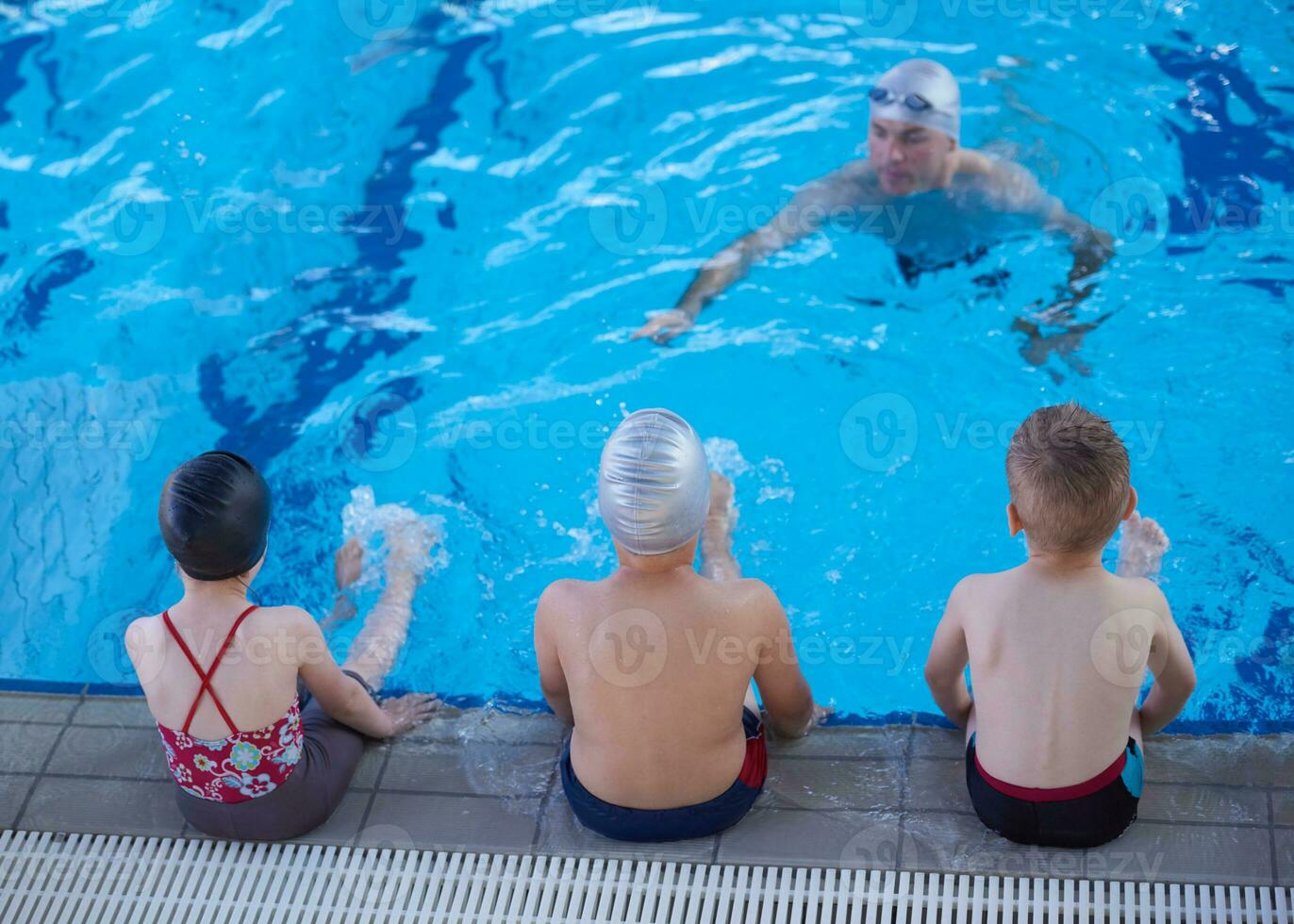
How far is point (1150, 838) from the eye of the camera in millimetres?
3000

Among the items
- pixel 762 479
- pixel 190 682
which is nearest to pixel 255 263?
pixel 762 479

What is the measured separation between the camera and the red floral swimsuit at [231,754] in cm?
302

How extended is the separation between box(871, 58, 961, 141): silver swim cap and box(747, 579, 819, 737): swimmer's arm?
3.02 meters

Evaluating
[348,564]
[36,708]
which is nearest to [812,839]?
[348,564]

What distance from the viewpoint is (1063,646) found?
273 cm

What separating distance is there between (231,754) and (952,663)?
1869 mm

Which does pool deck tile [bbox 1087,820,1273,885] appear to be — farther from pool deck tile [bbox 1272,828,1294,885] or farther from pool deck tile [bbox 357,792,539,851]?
pool deck tile [bbox 357,792,539,851]

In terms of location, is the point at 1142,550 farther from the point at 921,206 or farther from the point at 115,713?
the point at 115,713

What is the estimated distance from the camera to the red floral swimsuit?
9.89 ft

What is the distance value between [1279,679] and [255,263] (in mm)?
4989

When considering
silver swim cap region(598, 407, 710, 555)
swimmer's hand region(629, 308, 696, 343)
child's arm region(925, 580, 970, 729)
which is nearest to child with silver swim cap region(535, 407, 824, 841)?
silver swim cap region(598, 407, 710, 555)

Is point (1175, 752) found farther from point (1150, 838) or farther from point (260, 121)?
point (260, 121)

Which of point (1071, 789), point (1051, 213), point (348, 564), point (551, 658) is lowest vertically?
point (348, 564)

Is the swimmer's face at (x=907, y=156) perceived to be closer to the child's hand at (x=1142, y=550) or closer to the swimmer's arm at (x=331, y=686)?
the child's hand at (x=1142, y=550)
